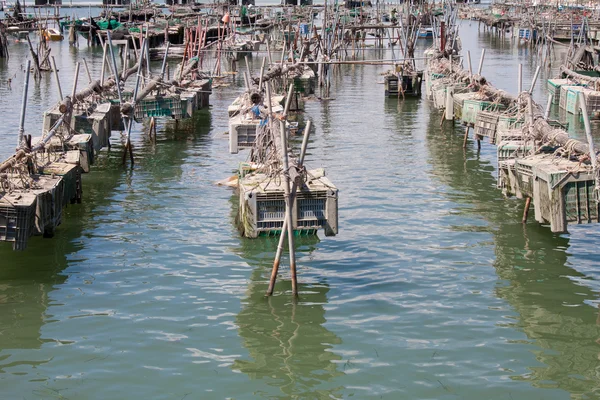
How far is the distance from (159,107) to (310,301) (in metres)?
16.5

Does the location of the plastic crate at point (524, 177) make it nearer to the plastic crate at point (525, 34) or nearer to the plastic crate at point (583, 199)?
the plastic crate at point (583, 199)

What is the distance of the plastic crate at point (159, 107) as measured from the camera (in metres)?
29.9

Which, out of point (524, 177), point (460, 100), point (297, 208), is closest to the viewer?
point (297, 208)

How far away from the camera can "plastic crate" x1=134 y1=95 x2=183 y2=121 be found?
2991 cm

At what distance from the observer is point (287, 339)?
14.3 metres

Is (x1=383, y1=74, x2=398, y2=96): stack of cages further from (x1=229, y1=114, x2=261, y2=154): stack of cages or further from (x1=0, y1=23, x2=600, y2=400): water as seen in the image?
(x1=229, y1=114, x2=261, y2=154): stack of cages

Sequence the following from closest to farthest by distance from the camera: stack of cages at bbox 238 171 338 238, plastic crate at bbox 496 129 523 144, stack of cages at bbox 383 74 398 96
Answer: stack of cages at bbox 238 171 338 238
plastic crate at bbox 496 129 523 144
stack of cages at bbox 383 74 398 96

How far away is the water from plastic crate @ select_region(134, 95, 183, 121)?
4.02 metres

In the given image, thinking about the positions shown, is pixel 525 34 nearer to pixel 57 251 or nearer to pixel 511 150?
pixel 511 150

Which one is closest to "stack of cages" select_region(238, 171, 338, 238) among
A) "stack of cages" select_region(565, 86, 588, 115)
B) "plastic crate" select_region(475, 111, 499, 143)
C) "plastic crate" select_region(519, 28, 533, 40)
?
"plastic crate" select_region(475, 111, 499, 143)

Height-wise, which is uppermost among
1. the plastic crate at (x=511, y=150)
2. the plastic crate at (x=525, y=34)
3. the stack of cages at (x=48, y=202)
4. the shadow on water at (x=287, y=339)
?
the plastic crate at (x=525, y=34)

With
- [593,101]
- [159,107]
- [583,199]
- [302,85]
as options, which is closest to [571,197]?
[583,199]

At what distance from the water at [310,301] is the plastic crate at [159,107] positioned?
402cm

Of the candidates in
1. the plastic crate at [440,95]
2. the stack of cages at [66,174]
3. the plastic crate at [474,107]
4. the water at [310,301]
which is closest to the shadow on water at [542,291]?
the water at [310,301]
